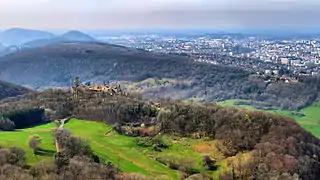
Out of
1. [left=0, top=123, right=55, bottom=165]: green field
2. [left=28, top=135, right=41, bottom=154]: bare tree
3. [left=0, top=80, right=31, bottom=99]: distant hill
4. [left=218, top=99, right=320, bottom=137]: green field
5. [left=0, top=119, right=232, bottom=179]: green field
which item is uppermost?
[left=28, top=135, right=41, bottom=154]: bare tree

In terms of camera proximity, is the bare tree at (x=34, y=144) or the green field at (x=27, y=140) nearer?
Answer: the green field at (x=27, y=140)

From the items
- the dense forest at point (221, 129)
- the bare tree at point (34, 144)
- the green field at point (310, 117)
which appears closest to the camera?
the dense forest at point (221, 129)

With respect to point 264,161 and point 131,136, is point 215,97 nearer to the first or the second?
point 131,136

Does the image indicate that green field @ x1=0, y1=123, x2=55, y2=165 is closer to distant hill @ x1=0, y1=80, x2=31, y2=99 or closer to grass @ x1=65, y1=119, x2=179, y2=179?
grass @ x1=65, y1=119, x2=179, y2=179

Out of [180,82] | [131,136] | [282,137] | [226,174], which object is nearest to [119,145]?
[131,136]

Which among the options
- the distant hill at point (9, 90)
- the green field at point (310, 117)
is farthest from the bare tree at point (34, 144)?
the distant hill at point (9, 90)

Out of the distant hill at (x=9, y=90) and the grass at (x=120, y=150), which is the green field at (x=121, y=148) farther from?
the distant hill at (x=9, y=90)

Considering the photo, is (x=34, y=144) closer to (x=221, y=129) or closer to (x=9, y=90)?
(x=221, y=129)

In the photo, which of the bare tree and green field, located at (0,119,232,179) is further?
the bare tree

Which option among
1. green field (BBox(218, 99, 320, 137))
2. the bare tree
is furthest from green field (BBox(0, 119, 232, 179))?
green field (BBox(218, 99, 320, 137))
